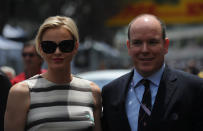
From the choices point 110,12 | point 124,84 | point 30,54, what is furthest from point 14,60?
point 124,84

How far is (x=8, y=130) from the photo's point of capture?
260cm

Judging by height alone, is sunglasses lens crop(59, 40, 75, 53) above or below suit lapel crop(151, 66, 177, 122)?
above

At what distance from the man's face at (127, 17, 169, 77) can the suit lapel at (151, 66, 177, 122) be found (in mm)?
108

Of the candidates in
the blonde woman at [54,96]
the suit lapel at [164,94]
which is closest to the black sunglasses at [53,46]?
the blonde woman at [54,96]

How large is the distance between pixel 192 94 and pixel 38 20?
1349 cm

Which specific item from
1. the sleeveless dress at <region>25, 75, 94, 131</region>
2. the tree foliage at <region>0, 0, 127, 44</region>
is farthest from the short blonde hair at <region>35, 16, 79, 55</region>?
the tree foliage at <region>0, 0, 127, 44</region>

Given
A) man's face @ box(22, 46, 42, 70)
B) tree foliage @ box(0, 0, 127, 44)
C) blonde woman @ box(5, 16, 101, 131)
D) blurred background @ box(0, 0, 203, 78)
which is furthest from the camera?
tree foliage @ box(0, 0, 127, 44)

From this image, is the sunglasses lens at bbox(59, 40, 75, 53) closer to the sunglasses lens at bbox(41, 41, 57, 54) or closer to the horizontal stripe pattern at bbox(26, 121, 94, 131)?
the sunglasses lens at bbox(41, 41, 57, 54)

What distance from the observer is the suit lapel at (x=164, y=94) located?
269 centimetres

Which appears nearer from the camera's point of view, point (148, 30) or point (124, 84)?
point (148, 30)

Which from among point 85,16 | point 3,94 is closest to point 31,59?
point 3,94

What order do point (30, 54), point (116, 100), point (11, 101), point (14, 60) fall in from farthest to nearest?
point (14, 60), point (30, 54), point (116, 100), point (11, 101)

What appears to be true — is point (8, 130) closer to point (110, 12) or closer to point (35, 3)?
point (35, 3)

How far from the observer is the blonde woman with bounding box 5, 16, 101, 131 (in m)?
2.58
